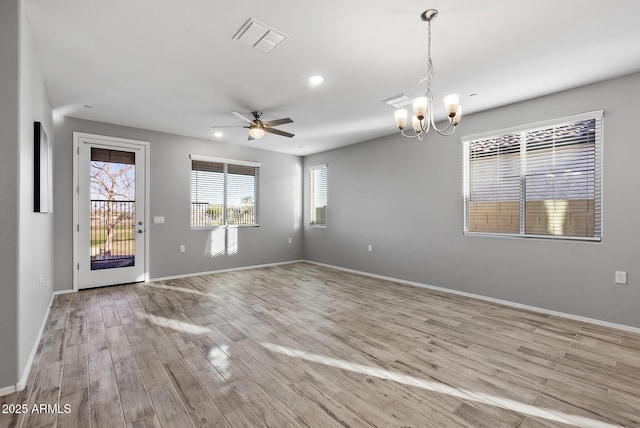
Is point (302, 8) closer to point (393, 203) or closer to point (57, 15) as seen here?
point (57, 15)

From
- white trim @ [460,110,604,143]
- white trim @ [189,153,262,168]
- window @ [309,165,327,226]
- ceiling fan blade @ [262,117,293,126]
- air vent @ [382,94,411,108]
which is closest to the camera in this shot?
white trim @ [460,110,604,143]

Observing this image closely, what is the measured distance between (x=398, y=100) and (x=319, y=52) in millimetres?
1501

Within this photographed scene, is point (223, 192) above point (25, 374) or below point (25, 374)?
above

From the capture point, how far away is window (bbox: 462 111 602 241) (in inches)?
133

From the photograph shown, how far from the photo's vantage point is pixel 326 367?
236cm

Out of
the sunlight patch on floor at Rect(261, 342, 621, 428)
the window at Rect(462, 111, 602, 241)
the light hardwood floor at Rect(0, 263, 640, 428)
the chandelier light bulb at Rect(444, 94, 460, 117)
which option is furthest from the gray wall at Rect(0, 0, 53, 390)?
the window at Rect(462, 111, 602, 241)

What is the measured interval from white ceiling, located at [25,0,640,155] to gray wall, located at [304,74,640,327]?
1.24 ft

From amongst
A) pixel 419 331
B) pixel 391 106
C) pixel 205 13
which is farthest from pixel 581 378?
pixel 205 13

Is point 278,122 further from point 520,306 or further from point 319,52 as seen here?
point 520,306

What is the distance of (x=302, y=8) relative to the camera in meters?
2.11

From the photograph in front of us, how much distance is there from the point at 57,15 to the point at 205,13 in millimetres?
1134

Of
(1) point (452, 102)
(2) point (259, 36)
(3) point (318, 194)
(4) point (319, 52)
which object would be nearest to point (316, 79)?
(4) point (319, 52)
